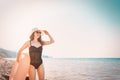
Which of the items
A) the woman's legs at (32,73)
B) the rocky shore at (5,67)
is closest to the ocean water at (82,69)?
the woman's legs at (32,73)

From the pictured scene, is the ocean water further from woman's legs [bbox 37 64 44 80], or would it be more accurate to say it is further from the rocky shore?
the rocky shore

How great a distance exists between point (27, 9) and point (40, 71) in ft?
3.34

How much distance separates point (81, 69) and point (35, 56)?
0.74 meters

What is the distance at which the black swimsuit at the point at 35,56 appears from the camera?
3.89 meters

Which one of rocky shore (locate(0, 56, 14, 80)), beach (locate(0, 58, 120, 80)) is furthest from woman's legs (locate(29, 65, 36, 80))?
rocky shore (locate(0, 56, 14, 80))

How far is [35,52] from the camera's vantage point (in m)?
3.91

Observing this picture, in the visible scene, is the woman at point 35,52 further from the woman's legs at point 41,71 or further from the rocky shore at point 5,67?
the rocky shore at point 5,67

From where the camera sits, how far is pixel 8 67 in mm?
3934

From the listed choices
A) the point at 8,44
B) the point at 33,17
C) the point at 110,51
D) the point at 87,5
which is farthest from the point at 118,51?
the point at 8,44

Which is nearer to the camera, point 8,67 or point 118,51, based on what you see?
point 8,67

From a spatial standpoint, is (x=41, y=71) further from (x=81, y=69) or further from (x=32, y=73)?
(x=81, y=69)

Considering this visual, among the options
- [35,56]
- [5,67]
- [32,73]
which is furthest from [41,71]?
[5,67]

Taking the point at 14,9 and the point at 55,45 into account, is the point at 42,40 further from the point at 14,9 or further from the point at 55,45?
the point at 14,9

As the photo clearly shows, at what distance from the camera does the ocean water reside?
3.95 metres
